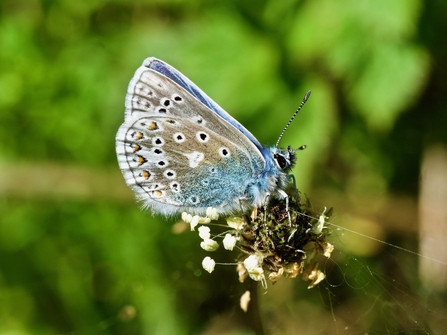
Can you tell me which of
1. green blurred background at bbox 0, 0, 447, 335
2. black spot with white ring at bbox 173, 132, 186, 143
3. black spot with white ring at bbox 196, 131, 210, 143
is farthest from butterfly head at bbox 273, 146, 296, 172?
green blurred background at bbox 0, 0, 447, 335

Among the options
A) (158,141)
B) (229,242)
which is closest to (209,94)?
(158,141)

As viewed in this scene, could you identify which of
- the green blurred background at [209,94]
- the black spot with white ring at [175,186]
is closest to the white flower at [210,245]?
the black spot with white ring at [175,186]

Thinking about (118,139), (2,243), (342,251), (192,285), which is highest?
(342,251)

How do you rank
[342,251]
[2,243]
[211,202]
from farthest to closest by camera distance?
1. [2,243]
2. [211,202]
3. [342,251]

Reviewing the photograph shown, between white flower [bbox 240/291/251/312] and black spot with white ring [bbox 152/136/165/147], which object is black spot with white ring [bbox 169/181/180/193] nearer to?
black spot with white ring [bbox 152/136/165/147]

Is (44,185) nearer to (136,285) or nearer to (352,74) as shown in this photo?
(136,285)

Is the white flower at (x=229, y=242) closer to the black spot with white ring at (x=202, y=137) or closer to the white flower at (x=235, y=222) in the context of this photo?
the white flower at (x=235, y=222)

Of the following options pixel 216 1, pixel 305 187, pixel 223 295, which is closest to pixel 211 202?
pixel 223 295
